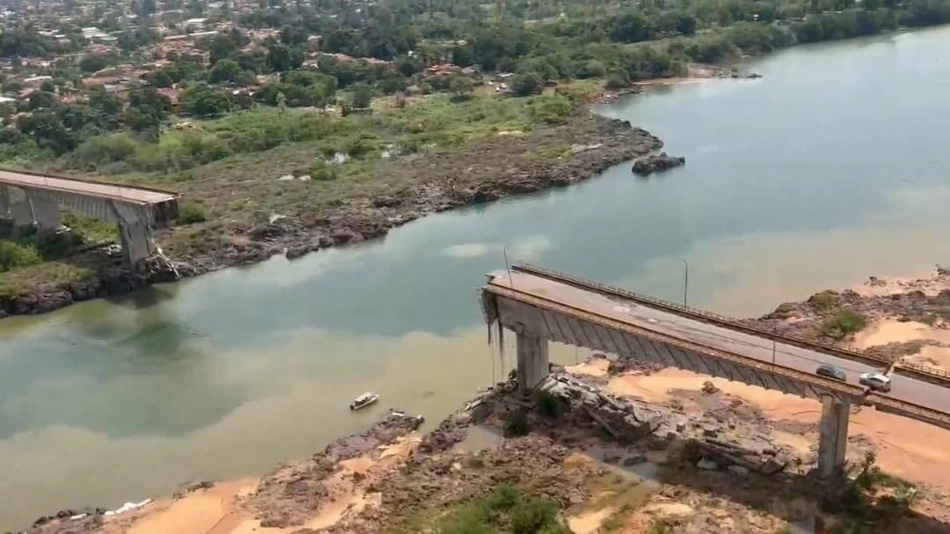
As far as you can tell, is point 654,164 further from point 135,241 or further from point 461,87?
point 135,241

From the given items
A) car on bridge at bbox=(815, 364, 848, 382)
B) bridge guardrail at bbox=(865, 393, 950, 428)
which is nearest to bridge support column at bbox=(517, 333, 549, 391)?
car on bridge at bbox=(815, 364, 848, 382)

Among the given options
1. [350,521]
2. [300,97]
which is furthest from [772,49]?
[350,521]

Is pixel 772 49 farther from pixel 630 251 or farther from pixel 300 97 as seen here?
pixel 630 251

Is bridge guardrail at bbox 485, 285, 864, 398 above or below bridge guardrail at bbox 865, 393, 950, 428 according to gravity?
above

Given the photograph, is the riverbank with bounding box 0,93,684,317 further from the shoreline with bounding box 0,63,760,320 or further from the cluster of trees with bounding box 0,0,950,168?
the cluster of trees with bounding box 0,0,950,168

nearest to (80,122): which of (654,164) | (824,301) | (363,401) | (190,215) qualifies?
(190,215)

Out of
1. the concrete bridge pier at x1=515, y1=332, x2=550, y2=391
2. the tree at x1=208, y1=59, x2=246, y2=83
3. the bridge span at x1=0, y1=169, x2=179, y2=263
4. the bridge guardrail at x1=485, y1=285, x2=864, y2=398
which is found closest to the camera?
the bridge guardrail at x1=485, y1=285, x2=864, y2=398
